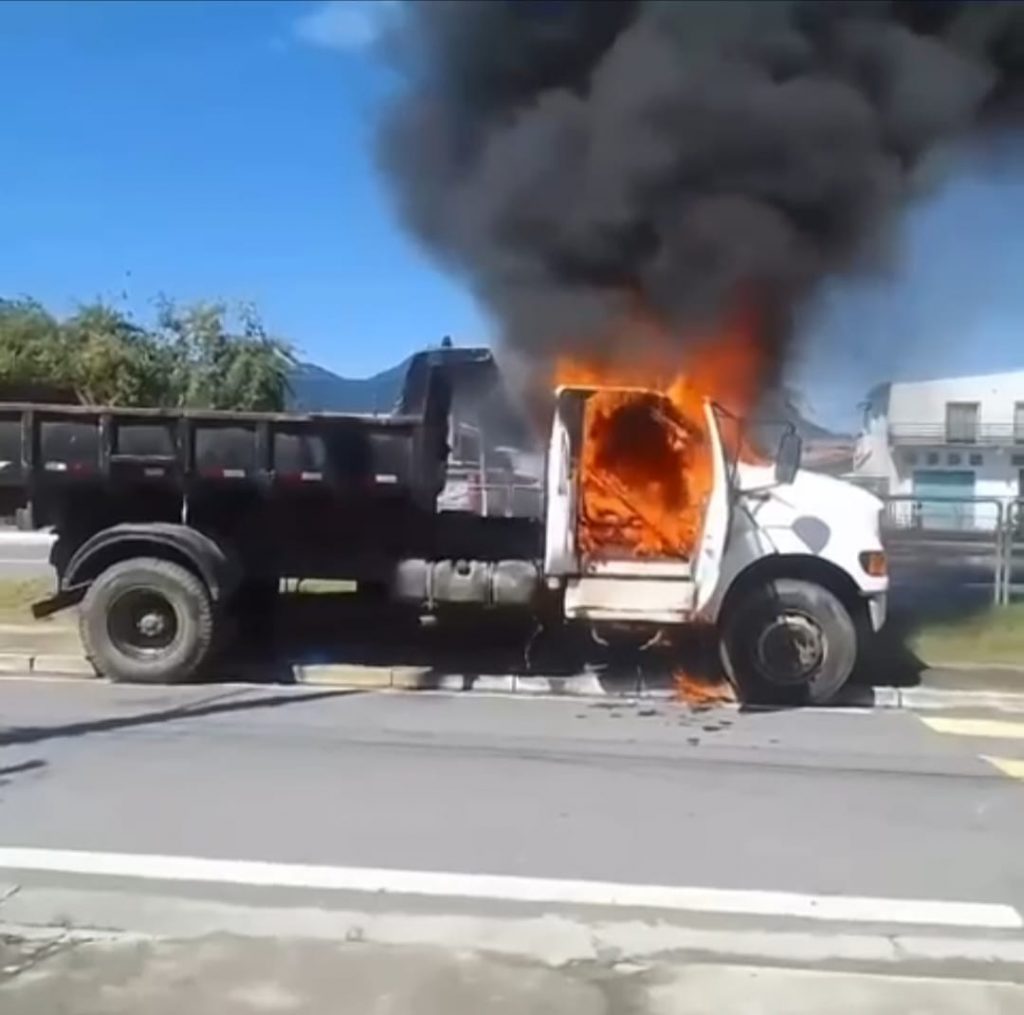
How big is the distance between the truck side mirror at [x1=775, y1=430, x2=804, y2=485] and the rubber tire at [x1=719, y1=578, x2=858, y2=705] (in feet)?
2.18

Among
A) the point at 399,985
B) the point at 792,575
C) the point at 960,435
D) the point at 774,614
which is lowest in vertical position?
the point at 399,985

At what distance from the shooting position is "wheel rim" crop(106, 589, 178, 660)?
32.0 ft

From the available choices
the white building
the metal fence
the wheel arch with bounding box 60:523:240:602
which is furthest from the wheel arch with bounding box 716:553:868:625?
the white building

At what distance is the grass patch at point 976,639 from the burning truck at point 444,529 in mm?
1333

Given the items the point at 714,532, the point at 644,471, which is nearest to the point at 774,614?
the point at 714,532

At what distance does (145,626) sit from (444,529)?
83.9 inches

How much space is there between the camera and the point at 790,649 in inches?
369

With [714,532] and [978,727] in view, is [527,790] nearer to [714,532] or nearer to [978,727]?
[714,532]

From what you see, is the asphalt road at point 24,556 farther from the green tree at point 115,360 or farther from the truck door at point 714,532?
the truck door at point 714,532

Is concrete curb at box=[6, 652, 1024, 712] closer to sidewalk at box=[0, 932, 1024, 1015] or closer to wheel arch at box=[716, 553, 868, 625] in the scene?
wheel arch at box=[716, 553, 868, 625]

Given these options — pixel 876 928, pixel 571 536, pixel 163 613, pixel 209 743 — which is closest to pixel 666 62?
pixel 571 536

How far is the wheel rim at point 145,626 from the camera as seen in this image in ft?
32.0

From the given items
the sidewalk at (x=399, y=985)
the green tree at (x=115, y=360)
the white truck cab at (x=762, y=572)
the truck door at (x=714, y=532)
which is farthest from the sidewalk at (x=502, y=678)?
the green tree at (x=115, y=360)

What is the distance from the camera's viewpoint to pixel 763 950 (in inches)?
180
